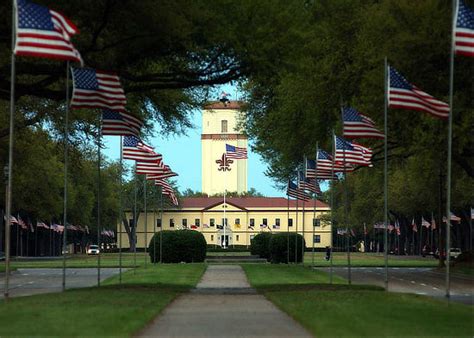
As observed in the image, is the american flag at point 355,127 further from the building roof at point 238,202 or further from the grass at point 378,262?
the building roof at point 238,202

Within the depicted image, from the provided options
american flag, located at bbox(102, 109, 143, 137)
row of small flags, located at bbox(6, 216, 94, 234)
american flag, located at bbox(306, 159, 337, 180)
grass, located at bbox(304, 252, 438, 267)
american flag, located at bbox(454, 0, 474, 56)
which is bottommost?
grass, located at bbox(304, 252, 438, 267)

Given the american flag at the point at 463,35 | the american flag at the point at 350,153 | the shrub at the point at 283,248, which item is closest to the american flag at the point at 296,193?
the shrub at the point at 283,248

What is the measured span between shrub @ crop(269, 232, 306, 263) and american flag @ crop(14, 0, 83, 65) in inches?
1676

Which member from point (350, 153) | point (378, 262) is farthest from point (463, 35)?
point (378, 262)

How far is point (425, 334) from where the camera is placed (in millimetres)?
15789

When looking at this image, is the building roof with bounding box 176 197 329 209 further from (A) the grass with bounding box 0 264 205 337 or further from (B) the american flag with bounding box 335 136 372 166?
(A) the grass with bounding box 0 264 205 337

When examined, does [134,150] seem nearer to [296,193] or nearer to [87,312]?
[296,193]

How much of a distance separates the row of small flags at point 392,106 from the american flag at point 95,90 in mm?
7136

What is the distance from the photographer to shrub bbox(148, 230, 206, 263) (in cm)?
6266

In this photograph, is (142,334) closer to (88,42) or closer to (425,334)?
(425,334)

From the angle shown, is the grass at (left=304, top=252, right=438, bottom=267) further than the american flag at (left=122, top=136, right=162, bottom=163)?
Yes

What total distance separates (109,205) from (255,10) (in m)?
104

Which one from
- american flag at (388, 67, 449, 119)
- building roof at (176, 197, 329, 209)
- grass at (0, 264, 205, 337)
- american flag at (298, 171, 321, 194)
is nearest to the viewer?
grass at (0, 264, 205, 337)

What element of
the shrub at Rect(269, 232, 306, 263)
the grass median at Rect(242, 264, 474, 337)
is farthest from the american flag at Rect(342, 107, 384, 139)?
the shrub at Rect(269, 232, 306, 263)
